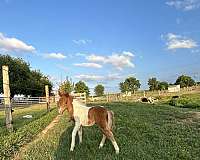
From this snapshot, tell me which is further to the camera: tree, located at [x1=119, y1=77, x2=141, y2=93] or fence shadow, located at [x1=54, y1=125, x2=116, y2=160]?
tree, located at [x1=119, y1=77, x2=141, y2=93]

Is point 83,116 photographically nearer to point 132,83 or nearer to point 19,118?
point 19,118

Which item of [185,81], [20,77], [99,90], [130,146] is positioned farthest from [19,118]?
Result: [185,81]

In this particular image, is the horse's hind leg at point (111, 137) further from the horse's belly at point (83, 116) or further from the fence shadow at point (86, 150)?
the horse's belly at point (83, 116)

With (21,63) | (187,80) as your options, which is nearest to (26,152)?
(21,63)

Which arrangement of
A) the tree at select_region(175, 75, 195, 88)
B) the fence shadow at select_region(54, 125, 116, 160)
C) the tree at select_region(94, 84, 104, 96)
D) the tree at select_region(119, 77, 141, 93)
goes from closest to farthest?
the fence shadow at select_region(54, 125, 116, 160) → the tree at select_region(94, 84, 104, 96) → the tree at select_region(119, 77, 141, 93) → the tree at select_region(175, 75, 195, 88)

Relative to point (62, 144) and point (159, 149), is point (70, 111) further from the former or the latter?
point (159, 149)

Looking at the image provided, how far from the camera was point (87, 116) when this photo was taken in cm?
825

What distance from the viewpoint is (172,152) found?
8.02 metres

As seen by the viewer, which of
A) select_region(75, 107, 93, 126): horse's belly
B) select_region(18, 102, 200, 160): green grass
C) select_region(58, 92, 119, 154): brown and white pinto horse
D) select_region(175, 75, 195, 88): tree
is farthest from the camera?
select_region(175, 75, 195, 88): tree

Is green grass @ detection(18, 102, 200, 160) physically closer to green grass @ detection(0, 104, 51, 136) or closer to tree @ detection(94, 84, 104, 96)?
green grass @ detection(0, 104, 51, 136)

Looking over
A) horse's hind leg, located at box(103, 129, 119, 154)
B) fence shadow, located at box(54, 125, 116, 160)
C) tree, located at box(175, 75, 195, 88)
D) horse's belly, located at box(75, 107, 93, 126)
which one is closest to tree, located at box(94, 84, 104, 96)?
tree, located at box(175, 75, 195, 88)

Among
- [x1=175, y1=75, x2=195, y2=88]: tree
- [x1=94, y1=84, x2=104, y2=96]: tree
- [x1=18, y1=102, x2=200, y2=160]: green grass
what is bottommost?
[x1=18, y1=102, x2=200, y2=160]: green grass

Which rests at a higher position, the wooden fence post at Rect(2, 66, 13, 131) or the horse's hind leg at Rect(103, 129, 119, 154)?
the wooden fence post at Rect(2, 66, 13, 131)

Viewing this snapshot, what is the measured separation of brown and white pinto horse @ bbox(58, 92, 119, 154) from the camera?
25.8 ft
